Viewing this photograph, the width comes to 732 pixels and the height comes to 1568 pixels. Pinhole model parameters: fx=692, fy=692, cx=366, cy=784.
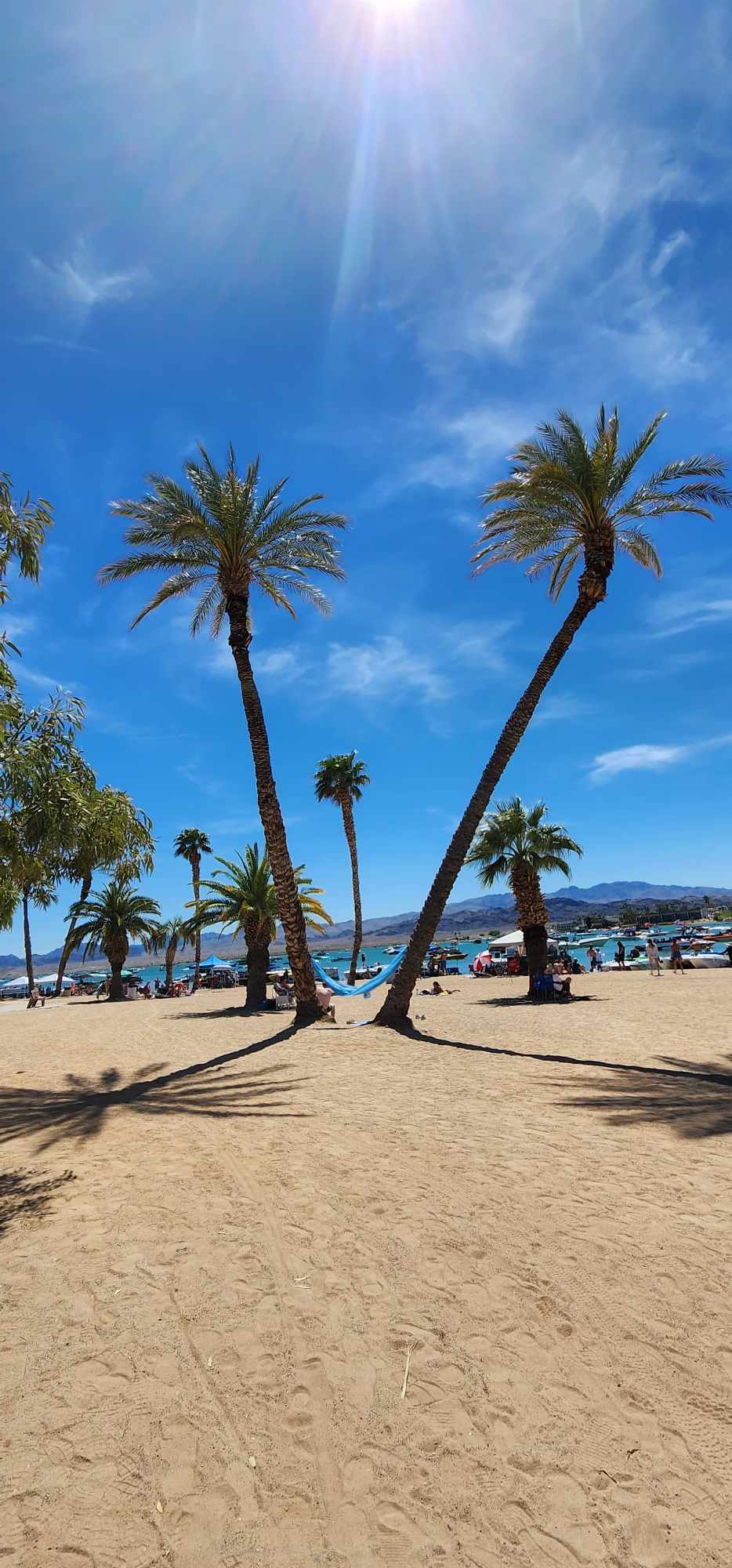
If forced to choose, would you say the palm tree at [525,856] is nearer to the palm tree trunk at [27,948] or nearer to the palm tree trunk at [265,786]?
the palm tree trunk at [265,786]

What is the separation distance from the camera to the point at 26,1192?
5.68 metres

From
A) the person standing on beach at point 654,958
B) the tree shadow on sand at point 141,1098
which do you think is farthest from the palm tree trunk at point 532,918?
the tree shadow on sand at point 141,1098

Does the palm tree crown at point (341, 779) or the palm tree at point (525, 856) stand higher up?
the palm tree crown at point (341, 779)

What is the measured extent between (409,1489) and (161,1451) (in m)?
1.10

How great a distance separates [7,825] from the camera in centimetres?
771

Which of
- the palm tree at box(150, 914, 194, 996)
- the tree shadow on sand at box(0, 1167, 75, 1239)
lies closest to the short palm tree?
the palm tree at box(150, 914, 194, 996)

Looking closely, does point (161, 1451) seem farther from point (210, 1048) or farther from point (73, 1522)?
point (210, 1048)

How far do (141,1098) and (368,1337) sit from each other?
605cm

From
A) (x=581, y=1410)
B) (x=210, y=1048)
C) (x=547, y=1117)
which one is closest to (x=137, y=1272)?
(x=581, y=1410)

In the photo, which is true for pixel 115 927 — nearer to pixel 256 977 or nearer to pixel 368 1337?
pixel 256 977

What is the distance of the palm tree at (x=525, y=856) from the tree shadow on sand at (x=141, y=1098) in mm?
14237

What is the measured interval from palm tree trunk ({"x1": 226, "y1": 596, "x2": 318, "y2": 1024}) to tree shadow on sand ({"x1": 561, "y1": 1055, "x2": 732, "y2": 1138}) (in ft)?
26.8

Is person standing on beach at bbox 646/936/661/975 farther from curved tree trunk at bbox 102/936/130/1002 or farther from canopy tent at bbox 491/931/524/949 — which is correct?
curved tree trunk at bbox 102/936/130/1002

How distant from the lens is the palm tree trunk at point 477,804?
49.9 ft
